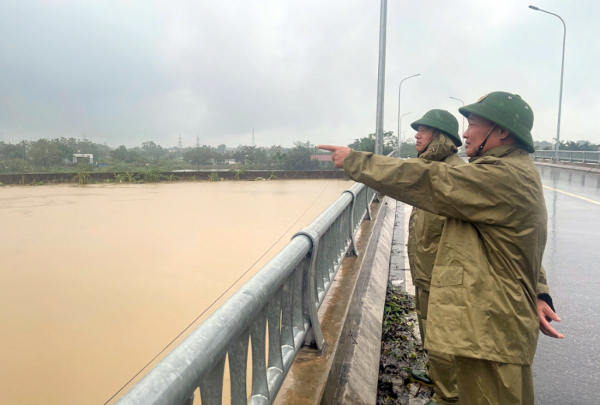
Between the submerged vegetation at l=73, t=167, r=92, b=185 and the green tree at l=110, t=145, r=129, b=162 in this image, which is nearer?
the submerged vegetation at l=73, t=167, r=92, b=185

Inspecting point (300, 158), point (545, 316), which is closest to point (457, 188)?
point (545, 316)

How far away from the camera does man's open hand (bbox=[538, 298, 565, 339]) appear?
2.23 m

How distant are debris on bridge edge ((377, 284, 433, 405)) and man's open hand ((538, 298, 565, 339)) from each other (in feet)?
3.77

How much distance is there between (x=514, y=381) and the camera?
194 cm

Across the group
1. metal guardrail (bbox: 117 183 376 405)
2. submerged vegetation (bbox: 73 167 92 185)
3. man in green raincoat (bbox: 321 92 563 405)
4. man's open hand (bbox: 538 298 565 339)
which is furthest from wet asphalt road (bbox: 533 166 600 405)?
submerged vegetation (bbox: 73 167 92 185)

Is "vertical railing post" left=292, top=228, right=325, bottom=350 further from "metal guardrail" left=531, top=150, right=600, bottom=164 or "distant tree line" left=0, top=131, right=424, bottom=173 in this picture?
"metal guardrail" left=531, top=150, right=600, bottom=164

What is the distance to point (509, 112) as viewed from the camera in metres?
2.05

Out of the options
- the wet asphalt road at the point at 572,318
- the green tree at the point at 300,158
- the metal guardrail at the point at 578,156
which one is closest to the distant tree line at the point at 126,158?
the green tree at the point at 300,158

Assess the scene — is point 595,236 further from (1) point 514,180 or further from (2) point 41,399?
(2) point 41,399

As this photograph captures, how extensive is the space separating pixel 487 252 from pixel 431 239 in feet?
3.52

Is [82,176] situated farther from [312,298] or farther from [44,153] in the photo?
[312,298]

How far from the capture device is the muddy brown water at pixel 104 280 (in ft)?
10.3

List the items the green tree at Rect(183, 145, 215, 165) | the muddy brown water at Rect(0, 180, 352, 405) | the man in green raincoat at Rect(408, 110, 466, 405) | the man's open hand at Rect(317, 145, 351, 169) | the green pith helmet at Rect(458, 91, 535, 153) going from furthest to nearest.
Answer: the green tree at Rect(183, 145, 215, 165)
the muddy brown water at Rect(0, 180, 352, 405)
the man in green raincoat at Rect(408, 110, 466, 405)
the man's open hand at Rect(317, 145, 351, 169)
the green pith helmet at Rect(458, 91, 535, 153)

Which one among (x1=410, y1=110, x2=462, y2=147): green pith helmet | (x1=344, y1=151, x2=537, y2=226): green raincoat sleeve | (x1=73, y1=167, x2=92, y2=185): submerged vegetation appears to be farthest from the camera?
(x1=73, y1=167, x2=92, y2=185): submerged vegetation
